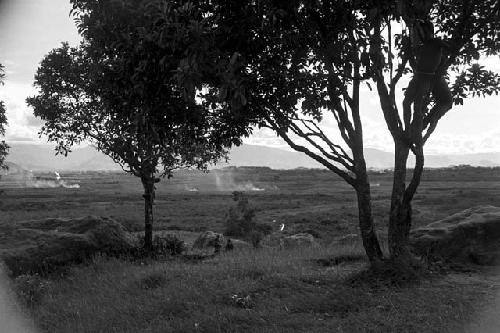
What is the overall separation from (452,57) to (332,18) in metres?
3.64

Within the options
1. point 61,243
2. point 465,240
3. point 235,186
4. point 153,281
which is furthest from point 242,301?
point 235,186

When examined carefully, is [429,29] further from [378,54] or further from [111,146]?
[111,146]

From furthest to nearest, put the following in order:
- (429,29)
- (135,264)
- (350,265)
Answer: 1. (135,264)
2. (350,265)
3. (429,29)

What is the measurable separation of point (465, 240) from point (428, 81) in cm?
550

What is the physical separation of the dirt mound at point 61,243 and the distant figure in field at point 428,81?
1159 cm

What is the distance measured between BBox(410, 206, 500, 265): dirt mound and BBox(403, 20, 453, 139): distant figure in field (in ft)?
12.8

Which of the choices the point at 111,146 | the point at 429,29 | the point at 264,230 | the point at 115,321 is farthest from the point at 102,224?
the point at 264,230

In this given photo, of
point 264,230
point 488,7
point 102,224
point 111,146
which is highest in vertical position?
point 488,7

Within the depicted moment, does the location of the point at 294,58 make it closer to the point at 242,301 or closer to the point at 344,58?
the point at 344,58

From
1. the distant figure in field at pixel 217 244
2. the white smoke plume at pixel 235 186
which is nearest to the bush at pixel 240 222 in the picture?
the distant figure in field at pixel 217 244

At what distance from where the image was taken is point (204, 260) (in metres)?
15.9

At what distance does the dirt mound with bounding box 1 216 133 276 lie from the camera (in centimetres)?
1490

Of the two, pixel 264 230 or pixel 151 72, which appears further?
pixel 264 230

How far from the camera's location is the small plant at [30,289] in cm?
1138
